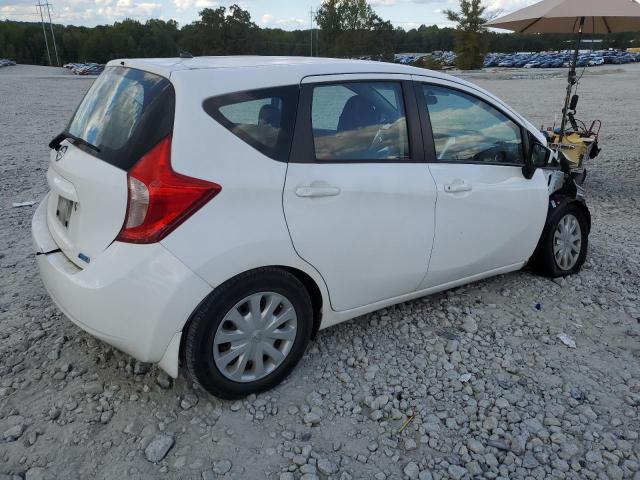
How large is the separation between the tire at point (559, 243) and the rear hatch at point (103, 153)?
10.2 feet

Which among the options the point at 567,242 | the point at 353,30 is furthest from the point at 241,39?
the point at 567,242

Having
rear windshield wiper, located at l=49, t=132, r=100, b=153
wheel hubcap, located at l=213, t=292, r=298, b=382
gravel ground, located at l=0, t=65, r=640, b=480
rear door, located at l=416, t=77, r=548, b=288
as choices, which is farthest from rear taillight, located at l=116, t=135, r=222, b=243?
rear door, located at l=416, t=77, r=548, b=288

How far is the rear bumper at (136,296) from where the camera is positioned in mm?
2348

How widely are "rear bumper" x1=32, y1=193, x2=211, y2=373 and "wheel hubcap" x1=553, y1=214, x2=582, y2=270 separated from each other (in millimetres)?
3059

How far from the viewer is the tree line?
260ft

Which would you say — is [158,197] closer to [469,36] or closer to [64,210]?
[64,210]

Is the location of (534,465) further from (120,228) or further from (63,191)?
(63,191)

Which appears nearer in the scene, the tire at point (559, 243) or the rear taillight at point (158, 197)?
the rear taillight at point (158, 197)

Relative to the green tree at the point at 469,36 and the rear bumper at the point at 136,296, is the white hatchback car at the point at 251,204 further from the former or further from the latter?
the green tree at the point at 469,36

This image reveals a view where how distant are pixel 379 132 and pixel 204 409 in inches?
71.1

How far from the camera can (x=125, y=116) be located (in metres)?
2.59

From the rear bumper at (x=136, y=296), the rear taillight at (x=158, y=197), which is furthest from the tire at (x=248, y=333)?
the rear taillight at (x=158, y=197)

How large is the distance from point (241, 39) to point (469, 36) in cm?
3487

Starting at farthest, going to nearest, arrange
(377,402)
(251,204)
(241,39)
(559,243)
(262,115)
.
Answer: (241,39), (559,243), (377,402), (262,115), (251,204)
